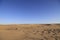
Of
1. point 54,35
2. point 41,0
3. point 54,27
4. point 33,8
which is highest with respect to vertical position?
point 41,0

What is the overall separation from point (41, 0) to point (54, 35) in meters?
0.50

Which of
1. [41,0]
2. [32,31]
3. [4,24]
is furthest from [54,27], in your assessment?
[4,24]

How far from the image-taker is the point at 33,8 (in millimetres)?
1495

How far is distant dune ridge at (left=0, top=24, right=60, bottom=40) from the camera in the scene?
1.35m

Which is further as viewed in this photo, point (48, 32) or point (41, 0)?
point (41, 0)

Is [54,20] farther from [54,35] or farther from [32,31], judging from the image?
[32,31]

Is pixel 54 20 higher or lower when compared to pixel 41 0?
lower

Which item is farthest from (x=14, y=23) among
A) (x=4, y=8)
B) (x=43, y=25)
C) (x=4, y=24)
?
(x=43, y=25)

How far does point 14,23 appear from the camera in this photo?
57.5 inches

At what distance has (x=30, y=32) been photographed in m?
1.39

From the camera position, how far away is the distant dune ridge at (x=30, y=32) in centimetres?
135

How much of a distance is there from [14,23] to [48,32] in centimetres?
47

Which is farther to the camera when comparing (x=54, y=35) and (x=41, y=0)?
(x=41, y=0)

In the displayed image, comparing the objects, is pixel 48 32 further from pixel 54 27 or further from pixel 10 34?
pixel 10 34
